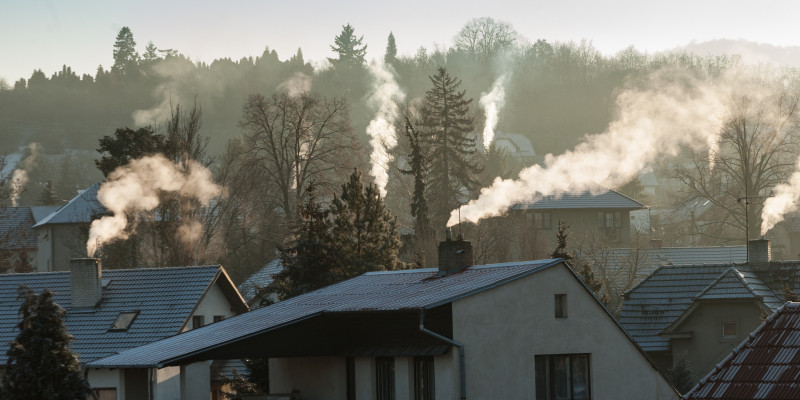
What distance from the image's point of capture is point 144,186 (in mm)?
56094

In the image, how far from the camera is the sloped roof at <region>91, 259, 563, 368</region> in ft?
83.7

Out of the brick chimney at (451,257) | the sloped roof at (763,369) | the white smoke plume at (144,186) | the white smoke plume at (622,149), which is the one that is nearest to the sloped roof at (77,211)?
the white smoke plume at (144,186)

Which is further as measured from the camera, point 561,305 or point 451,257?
point 451,257

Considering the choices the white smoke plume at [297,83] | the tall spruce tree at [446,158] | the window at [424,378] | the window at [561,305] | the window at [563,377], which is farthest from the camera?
the white smoke plume at [297,83]

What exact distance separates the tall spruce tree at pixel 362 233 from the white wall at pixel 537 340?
541 inches

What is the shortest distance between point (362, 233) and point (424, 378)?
52.4 feet

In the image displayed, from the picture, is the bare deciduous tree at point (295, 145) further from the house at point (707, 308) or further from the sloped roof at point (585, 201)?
the house at point (707, 308)

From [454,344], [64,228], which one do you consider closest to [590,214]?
[64,228]

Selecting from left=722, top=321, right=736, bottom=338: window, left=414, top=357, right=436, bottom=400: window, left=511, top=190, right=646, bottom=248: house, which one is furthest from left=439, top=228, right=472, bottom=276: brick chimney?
left=511, top=190, right=646, bottom=248: house

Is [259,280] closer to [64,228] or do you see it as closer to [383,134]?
[64,228]

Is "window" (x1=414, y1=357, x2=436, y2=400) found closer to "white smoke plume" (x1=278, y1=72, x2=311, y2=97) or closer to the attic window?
the attic window

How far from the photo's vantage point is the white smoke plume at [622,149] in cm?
5147

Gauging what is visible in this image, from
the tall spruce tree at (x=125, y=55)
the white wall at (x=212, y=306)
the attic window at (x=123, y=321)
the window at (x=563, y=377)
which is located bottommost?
the window at (x=563, y=377)

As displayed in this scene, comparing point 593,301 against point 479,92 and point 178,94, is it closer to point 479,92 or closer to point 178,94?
point 479,92
